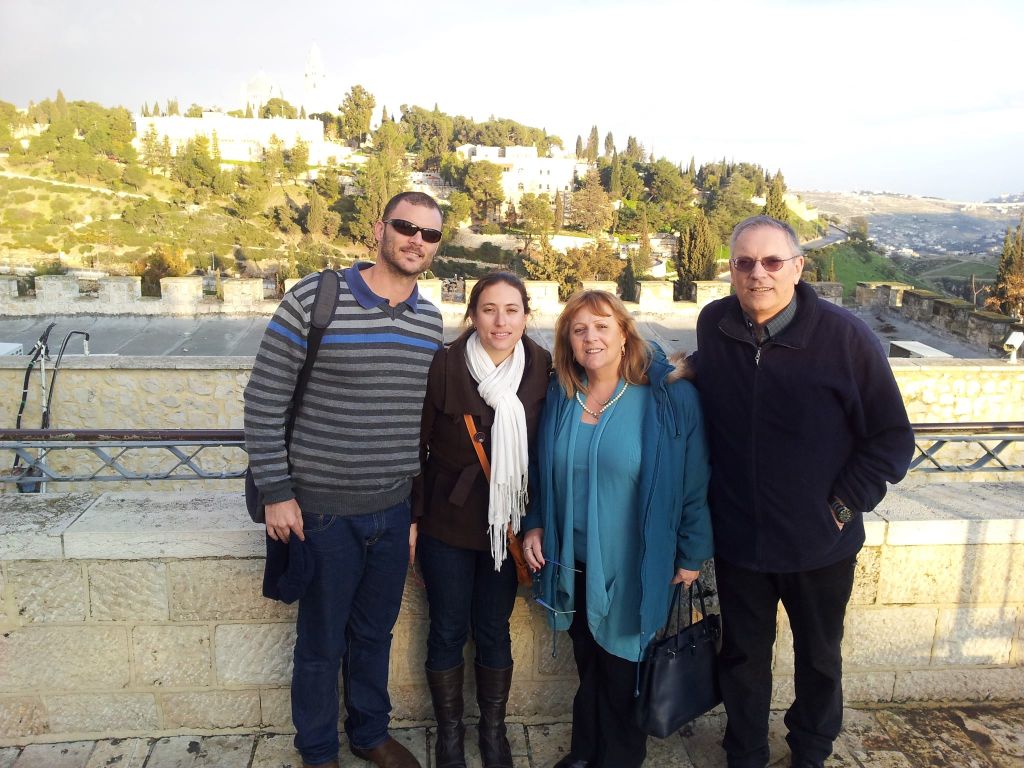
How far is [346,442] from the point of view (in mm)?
1778

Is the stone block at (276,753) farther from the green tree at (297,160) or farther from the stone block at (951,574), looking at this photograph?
the green tree at (297,160)

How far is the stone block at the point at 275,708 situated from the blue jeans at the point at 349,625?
0.21 m

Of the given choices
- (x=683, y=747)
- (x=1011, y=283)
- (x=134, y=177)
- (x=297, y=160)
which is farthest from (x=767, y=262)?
(x=297, y=160)

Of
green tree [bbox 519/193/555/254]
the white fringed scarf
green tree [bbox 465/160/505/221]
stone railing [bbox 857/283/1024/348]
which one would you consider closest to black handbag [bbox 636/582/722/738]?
the white fringed scarf

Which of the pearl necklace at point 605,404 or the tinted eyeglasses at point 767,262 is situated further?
the pearl necklace at point 605,404

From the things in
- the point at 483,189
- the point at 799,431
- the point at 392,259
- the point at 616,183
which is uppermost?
the point at 616,183

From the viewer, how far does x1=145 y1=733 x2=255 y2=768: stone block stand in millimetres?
2010

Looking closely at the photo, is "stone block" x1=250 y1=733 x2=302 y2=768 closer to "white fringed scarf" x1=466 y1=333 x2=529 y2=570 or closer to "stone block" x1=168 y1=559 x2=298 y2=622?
"stone block" x1=168 y1=559 x2=298 y2=622

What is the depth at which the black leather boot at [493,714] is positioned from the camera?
2025 mm

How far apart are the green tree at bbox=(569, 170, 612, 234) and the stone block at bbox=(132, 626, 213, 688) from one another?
158 feet

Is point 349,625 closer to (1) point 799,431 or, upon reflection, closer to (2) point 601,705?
(2) point 601,705

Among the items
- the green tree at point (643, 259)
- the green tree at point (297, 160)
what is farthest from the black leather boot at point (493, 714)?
the green tree at point (297, 160)

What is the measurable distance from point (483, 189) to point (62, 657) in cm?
5194

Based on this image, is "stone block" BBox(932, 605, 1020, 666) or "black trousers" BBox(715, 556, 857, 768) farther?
"stone block" BBox(932, 605, 1020, 666)
